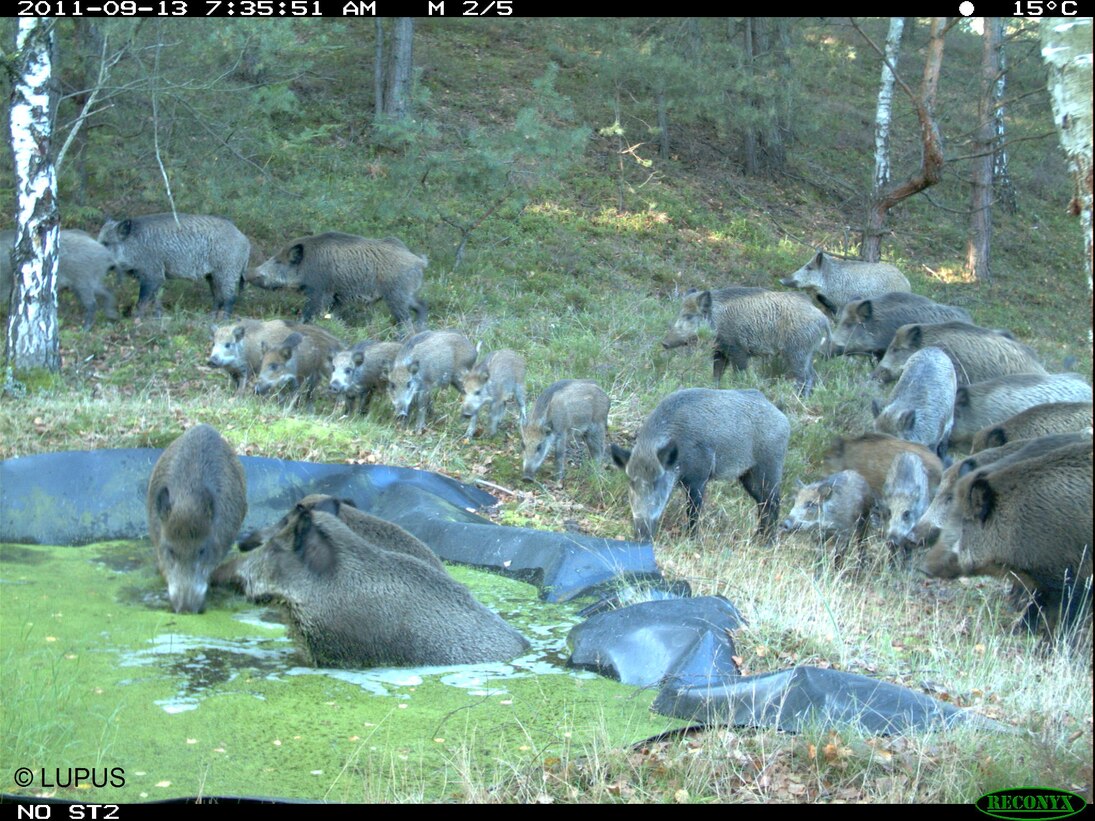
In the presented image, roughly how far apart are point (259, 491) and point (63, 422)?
215cm

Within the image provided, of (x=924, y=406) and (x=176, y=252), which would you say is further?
(x=176, y=252)

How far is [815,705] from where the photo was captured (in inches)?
202

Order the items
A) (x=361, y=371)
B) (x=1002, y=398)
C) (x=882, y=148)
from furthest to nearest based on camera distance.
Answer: (x=882, y=148)
(x=361, y=371)
(x=1002, y=398)

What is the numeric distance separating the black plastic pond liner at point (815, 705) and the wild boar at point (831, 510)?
13.8 feet

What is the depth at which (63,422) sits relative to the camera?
10086 millimetres

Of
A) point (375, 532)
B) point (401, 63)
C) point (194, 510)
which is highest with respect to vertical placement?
point (401, 63)

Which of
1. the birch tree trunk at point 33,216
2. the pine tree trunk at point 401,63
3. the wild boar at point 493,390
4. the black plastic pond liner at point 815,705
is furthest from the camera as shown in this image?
the pine tree trunk at point 401,63

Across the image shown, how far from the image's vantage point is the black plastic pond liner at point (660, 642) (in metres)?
6.11

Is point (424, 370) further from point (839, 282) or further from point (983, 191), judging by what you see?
point (983, 191)

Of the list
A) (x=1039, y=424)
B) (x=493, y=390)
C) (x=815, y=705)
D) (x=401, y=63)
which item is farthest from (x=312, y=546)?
(x=401, y=63)

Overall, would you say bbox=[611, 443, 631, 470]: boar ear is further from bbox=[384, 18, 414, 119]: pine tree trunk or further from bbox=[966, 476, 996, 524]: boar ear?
bbox=[384, 18, 414, 119]: pine tree trunk

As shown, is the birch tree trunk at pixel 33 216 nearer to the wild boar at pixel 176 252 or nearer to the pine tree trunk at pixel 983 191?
the wild boar at pixel 176 252

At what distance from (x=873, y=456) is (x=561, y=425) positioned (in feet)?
9.81

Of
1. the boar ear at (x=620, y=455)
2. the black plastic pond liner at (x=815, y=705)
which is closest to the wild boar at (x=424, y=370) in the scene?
the boar ear at (x=620, y=455)
